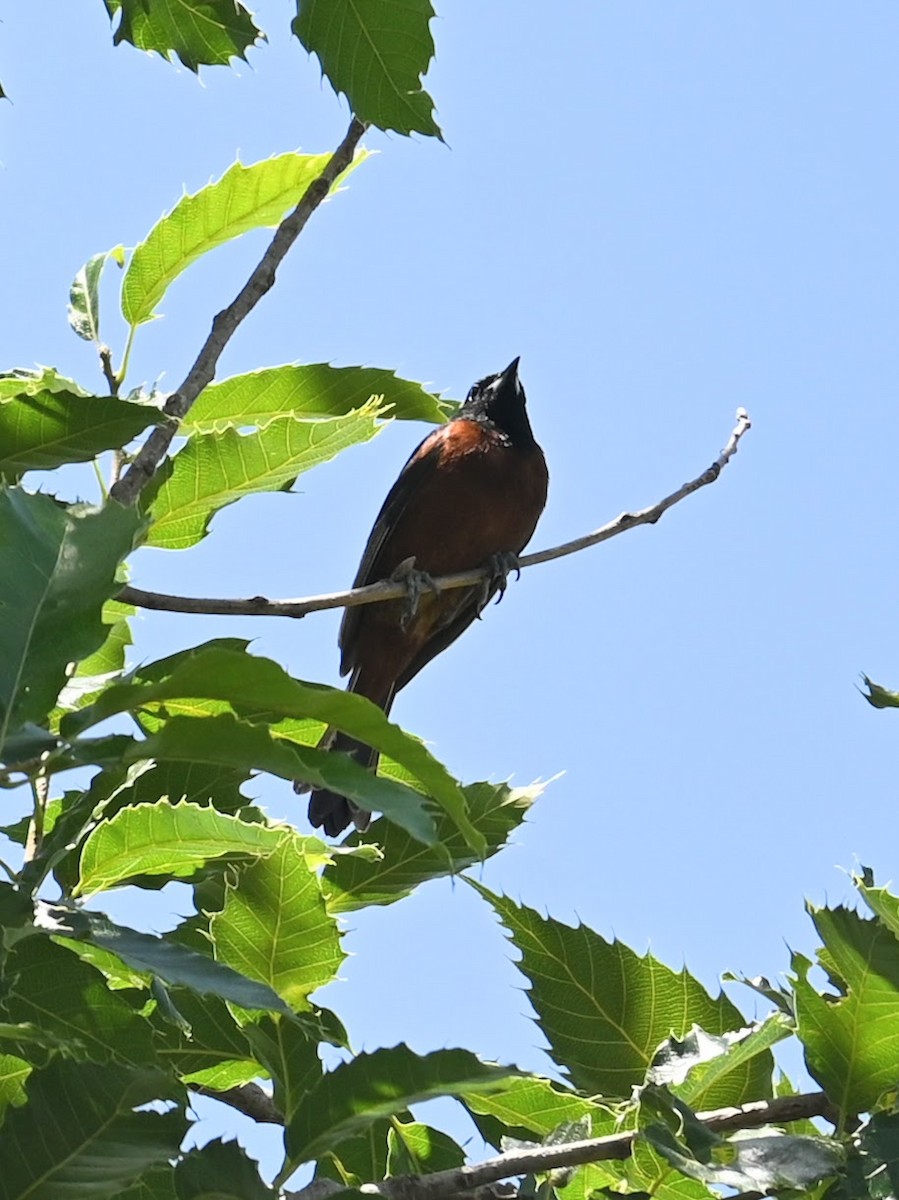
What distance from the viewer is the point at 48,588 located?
151 cm

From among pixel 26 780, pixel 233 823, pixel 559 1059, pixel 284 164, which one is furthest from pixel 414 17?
pixel 559 1059

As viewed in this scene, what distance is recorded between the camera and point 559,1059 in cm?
217

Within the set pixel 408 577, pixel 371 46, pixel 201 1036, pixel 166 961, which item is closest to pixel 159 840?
pixel 201 1036

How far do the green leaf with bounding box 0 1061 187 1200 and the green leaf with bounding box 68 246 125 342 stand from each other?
5.39 feet

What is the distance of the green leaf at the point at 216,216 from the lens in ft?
9.05

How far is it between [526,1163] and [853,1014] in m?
0.47

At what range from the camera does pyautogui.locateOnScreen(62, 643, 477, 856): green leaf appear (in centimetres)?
140

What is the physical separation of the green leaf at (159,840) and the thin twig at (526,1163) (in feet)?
1.52

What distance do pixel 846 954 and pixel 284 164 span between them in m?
1.73

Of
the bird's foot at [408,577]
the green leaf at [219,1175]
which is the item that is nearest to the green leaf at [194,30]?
the green leaf at [219,1175]

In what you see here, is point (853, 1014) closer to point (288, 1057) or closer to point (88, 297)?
point (288, 1057)

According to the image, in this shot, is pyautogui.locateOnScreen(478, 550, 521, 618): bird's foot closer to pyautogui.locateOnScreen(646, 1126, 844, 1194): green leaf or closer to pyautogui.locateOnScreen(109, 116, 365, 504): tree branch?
pyautogui.locateOnScreen(109, 116, 365, 504): tree branch

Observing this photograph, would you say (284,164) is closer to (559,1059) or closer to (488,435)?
(559,1059)

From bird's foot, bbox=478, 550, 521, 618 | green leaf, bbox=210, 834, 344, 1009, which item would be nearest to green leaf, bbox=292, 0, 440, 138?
green leaf, bbox=210, 834, 344, 1009
